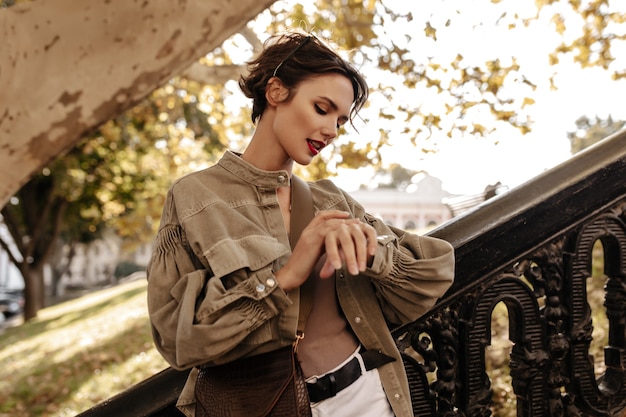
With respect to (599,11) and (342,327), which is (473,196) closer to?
(342,327)

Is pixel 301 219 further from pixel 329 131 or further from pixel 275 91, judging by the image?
pixel 275 91

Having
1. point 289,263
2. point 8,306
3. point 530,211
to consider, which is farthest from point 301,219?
point 8,306

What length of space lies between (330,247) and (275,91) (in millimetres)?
611

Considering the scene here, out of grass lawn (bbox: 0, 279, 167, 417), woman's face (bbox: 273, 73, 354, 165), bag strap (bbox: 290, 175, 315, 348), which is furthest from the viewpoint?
grass lawn (bbox: 0, 279, 167, 417)

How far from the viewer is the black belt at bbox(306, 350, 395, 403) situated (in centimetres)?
157

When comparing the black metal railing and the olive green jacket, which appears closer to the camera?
the olive green jacket

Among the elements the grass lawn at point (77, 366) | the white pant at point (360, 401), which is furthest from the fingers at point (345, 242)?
the grass lawn at point (77, 366)

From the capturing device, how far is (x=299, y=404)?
1475 millimetres

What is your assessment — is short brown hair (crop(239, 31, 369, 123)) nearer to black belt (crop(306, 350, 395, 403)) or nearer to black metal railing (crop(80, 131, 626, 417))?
black metal railing (crop(80, 131, 626, 417))

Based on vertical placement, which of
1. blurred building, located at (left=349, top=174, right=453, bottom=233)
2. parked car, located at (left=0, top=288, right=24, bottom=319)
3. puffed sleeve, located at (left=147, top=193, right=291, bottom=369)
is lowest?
blurred building, located at (left=349, top=174, right=453, bottom=233)

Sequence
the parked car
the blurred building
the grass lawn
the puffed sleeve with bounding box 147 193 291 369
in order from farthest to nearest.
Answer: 1. the parked car
2. the blurred building
3. the grass lawn
4. the puffed sleeve with bounding box 147 193 291 369

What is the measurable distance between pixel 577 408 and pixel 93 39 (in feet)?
10.4

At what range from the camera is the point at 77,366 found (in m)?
8.44

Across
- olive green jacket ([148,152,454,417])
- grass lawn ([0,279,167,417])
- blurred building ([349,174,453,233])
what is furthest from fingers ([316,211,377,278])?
blurred building ([349,174,453,233])
